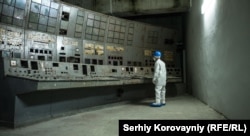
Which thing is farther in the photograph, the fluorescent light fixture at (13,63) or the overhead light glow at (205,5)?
the overhead light glow at (205,5)

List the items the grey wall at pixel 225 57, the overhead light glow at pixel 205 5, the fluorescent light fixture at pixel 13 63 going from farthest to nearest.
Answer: the overhead light glow at pixel 205 5 < the fluorescent light fixture at pixel 13 63 < the grey wall at pixel 225 57

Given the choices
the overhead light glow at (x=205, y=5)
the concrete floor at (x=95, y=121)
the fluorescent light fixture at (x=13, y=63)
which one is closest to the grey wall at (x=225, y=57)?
the overhead light glow at (x=205, y=5)

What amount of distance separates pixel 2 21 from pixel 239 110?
3.81 meters

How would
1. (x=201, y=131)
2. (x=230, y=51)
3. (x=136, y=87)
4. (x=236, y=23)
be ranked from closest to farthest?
(x=201, y=131)
(x=236, y=23)
(x=230, y=51)
(x=136, y=87)

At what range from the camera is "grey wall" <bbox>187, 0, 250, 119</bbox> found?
2.88 meters

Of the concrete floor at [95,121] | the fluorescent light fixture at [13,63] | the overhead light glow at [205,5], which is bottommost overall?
the concrete floor at [95,121]

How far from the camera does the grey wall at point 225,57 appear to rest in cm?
288

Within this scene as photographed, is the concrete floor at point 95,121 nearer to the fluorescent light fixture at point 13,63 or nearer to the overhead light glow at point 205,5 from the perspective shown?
the fluorescent light fixture at point 13,63

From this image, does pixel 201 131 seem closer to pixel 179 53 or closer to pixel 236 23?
pixel 236 23

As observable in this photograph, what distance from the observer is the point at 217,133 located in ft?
7.48

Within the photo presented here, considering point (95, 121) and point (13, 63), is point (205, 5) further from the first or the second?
point (13, 63)

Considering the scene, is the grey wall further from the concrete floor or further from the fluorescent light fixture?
the fluorescent light fixture

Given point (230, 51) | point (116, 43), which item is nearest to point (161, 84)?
point (116, 43)

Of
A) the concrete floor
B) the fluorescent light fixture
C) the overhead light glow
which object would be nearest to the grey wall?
the overhead light glow
